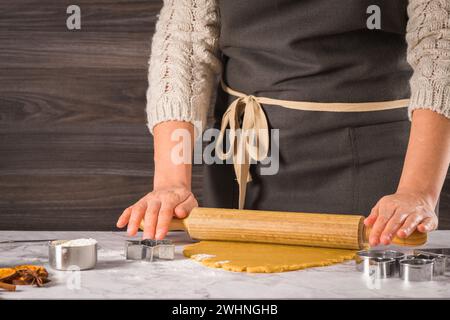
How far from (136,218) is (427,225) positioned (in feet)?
1.66

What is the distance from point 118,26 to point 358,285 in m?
1.65

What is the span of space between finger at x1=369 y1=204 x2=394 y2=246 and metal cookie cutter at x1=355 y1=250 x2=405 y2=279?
0.08 meters

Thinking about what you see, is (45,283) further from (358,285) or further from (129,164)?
(129,164)

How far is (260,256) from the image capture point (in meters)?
1.00

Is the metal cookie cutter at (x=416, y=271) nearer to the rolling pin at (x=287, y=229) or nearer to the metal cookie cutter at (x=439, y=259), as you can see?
the metal cookie cutter at (x=439, y=259)

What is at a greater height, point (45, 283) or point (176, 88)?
point (176, 88)

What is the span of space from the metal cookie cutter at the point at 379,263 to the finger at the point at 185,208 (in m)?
0.35

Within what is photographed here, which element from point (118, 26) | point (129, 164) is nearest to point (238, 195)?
point (129, 164)

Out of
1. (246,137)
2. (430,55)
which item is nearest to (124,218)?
(246,137)

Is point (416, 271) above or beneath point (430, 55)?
beneath

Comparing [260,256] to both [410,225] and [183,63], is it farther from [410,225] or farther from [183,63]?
[183,63]

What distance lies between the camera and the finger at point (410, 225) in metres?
1.02

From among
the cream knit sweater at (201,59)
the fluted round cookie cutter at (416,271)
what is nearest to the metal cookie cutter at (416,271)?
the fluted round cookie cutter at (416,271)

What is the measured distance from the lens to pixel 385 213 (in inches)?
41.6
